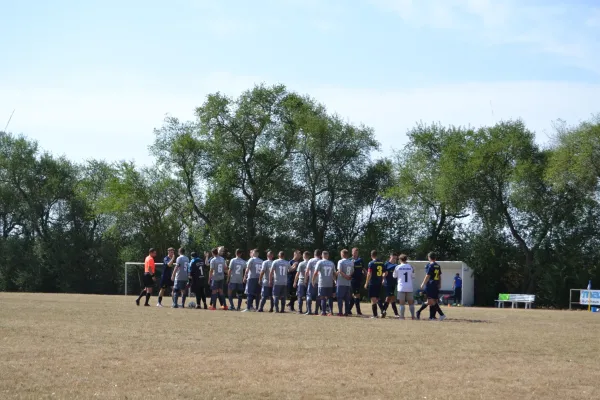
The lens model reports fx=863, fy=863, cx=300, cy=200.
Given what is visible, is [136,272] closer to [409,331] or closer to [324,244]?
[324,244]

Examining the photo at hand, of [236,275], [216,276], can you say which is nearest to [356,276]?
[236,275]

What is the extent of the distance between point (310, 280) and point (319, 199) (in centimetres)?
3582

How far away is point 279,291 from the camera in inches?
1159

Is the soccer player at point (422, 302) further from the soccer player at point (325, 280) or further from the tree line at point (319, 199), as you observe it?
the tree line at point (319, 199)

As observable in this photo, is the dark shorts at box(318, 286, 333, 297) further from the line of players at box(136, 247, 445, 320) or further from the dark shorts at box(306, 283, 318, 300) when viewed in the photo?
the dark shorts at box(306, 283, 318, 300)

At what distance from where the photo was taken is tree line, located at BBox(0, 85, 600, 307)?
179 ft

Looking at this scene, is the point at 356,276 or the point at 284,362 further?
the point at 356,276

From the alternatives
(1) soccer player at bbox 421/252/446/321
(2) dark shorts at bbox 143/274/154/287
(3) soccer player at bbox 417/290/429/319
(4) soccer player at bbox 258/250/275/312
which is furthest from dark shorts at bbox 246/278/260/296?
(1) soccer player at bbox 421/252/446/321

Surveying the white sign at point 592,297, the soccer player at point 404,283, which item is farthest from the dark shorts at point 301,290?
the white sign at point 592,297

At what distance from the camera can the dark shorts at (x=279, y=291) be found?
29.4 meters

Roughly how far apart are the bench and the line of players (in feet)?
65.8

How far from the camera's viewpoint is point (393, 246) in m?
61.5

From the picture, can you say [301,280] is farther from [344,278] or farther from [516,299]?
[516,299]

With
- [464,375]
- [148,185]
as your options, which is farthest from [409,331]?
[148,185]
